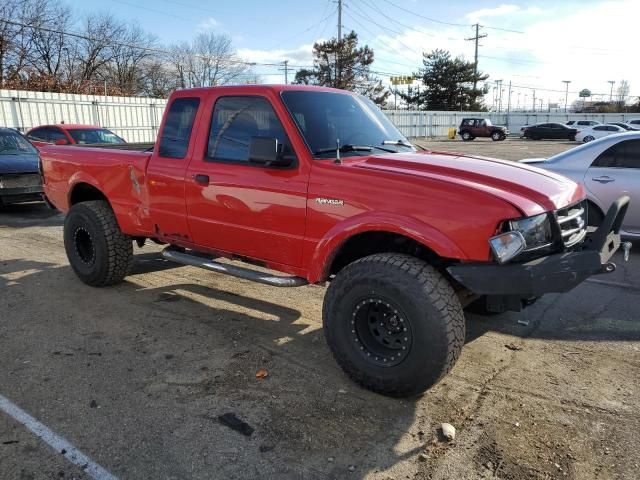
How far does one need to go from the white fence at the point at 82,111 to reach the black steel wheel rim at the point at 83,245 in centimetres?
1715

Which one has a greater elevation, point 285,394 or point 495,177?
Result: point 495,177

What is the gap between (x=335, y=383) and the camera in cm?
354

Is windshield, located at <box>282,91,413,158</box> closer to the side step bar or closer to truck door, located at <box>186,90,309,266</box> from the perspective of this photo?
truck door, located at <box>186,90,309,266</box>

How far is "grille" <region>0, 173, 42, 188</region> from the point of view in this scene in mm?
9914

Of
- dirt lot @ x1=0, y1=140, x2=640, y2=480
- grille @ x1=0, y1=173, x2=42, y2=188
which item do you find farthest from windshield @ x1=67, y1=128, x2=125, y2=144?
dirt lot @ x1=0, y1=140, x2=640, y2=480

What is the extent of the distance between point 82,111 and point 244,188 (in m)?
21.8

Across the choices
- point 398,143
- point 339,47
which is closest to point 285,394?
point 398,143

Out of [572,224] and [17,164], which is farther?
[17,164]

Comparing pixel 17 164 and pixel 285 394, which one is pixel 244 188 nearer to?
pixel 285 394

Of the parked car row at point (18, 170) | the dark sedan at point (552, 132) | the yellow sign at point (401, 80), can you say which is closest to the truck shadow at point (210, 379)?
the parked car row at point (18, 170)

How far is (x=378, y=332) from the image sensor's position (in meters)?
3.36

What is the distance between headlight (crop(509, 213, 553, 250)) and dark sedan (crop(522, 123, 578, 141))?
45.3m

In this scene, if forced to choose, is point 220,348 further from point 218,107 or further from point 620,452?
point 620,452

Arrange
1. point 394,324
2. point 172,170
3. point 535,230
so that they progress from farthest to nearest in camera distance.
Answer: point 172,170 → point 394,324 → point 535,230
